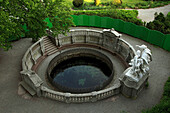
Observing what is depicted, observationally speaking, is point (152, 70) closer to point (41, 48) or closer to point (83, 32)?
point (83, 32)

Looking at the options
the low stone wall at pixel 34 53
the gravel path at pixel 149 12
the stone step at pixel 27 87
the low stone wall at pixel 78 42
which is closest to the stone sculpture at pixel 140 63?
the low stone wall at pixel 78 42

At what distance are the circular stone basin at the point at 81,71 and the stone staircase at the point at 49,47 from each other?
239 cm

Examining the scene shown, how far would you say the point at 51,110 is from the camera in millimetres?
17812

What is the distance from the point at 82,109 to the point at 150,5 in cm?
4843

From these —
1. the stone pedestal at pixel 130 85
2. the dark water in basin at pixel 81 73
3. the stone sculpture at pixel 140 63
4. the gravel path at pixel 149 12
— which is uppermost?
the gravel path at pixel 149 12

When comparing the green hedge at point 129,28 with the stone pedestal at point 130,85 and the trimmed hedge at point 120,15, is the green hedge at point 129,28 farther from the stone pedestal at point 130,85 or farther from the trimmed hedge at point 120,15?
the stone pedestal at point 130,85

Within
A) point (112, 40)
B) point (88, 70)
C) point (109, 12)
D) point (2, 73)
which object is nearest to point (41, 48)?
point (2, 73)

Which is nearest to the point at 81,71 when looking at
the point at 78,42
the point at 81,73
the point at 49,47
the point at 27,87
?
the point at 81,73

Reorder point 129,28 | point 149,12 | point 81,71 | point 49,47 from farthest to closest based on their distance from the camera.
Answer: point 149,12 → point 129,28 → point 49,47 → point 81,71

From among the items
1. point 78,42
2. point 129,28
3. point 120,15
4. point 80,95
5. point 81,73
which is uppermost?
point 120,15

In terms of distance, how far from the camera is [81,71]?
1096 inches

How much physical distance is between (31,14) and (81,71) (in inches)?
491

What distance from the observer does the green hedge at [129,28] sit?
29328 mm

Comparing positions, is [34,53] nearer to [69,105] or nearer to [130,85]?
[69,105]
